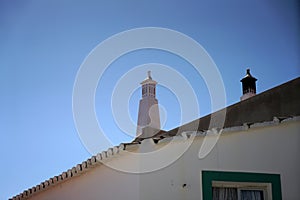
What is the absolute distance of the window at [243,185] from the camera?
674 centimetres

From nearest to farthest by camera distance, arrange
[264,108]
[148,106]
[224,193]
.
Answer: [224,193]
[264,108]
[148,106]

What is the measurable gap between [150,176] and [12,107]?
4.22 metres

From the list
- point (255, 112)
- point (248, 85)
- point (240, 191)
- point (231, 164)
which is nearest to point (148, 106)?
point (248, 85)

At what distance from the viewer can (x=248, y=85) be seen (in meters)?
11.7

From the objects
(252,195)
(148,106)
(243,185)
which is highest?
(148,106)

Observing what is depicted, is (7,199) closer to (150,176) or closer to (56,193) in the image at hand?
(56,193)

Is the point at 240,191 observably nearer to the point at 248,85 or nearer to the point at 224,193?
the point at 224,193

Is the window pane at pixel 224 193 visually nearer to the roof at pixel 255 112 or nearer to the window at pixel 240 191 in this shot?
the window at pixel 240 191

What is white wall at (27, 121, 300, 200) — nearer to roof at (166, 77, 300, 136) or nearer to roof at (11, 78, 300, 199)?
roof at (11, 78, 300, 199)

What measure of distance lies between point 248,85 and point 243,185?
532 cm

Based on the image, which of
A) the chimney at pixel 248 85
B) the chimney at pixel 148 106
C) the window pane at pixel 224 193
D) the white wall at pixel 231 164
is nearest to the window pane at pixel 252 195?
the window pane at pixel 224 193

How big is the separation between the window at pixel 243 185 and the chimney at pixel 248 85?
4.81 meters

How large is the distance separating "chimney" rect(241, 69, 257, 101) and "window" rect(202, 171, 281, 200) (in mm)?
4808

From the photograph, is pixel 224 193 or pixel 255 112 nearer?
pixel 224 193
